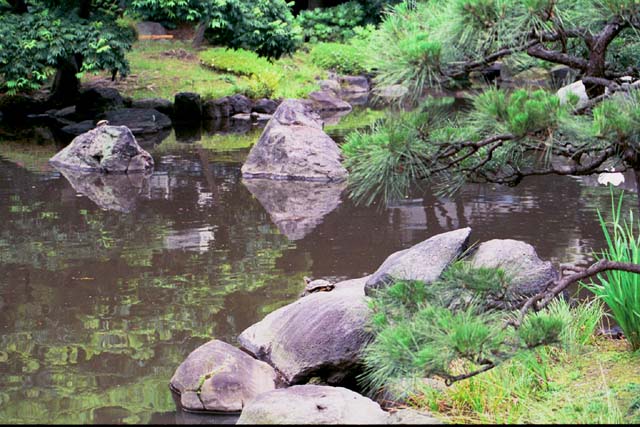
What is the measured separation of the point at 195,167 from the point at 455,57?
887 centimetres

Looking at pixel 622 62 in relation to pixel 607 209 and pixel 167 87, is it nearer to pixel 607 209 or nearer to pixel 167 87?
pixel 607 209

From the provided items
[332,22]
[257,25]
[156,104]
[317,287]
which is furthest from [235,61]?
[317,287]

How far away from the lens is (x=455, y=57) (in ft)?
11.3

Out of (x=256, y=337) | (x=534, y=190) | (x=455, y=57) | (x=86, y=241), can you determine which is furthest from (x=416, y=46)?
(x=534, y=190)

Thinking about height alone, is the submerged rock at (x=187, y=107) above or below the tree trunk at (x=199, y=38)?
below

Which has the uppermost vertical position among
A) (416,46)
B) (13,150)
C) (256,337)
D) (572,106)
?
(416,46)

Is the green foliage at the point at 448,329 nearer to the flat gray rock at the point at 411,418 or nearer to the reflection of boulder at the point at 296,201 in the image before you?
the flat gray rock at the point at 411,418

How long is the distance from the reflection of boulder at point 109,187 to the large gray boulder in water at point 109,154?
204 millimetres

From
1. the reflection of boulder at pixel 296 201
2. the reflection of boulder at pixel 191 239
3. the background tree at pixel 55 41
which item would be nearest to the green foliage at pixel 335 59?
the background tree at pixel 55 41

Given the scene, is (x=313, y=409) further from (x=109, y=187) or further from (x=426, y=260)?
(x=109, y=187)

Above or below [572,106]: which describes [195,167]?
below

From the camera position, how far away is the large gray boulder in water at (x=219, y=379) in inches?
174

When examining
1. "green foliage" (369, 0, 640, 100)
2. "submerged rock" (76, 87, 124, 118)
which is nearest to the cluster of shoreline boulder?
"green foliage" (369, 0, 640, 100)

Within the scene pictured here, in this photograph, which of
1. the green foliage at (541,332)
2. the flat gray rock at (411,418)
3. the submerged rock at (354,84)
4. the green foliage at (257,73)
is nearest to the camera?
the green foliage at (541,332)
